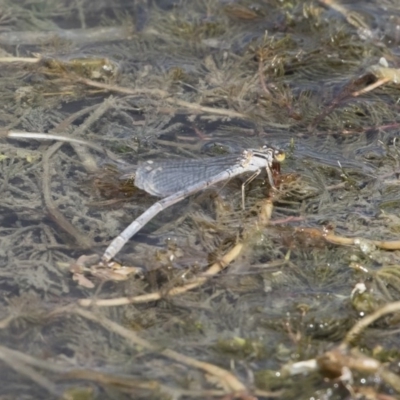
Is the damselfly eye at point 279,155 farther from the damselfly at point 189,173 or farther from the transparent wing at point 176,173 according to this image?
the transparent wing at point 176,173

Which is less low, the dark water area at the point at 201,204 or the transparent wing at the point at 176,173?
the transparent wing at the point at 176,173

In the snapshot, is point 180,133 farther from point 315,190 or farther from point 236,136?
point 315,190

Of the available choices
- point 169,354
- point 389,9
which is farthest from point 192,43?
point 169,354

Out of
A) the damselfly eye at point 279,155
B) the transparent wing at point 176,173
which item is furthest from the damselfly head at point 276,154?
the transparent wing at point 176,173

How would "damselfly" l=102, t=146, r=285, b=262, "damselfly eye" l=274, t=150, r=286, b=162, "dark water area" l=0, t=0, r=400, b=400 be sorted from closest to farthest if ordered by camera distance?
1. "dark water area" l=0, t=0, r=400, b=400
2. "damselfly" l=102, t=146, r=285, b=262
3. "damselfly eye" l=274, t=150, r=286, b=162

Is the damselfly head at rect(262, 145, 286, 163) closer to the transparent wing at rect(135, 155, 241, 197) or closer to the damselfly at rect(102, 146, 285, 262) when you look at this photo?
the damselfly at rect(102, 146, 285, 262)

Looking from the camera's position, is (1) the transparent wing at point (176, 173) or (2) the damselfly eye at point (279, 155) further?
(2) the damselfly eye at point (279, 155)

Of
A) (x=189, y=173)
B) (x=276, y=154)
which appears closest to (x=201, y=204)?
(x=189, y=173)

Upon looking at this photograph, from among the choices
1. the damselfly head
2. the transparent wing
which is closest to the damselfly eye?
the damselfly head

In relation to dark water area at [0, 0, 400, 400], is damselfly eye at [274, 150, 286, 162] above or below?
above
